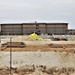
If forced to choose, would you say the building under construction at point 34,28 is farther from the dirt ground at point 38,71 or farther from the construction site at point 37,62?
the dirt ground at point 38,71

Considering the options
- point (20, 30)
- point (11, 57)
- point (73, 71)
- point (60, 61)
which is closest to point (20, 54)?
point (11, 57)

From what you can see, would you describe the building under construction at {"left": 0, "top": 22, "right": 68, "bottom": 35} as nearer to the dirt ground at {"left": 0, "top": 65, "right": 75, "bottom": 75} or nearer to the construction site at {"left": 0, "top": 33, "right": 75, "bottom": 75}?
the construction site at {"left": 0, "top": 33, "right": 75, "bottom": 75}

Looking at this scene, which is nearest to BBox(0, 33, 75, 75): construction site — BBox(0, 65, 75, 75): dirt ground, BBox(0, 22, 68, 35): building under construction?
BBox(0, 65, 75, 75): dirt ground

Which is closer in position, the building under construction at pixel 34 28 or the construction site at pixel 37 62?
the construction site at pixel 37 62

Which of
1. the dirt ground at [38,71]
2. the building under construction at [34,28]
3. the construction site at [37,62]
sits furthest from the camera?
the building under construction at [34,28]

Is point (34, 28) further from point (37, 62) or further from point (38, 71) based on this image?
point (38, 71)

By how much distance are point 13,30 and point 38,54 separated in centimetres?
4270

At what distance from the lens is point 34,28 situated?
60.4 m

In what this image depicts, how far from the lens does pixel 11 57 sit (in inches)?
680

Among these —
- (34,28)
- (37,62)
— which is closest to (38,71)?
(37,62)

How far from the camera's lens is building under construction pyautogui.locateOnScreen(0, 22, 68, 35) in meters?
59.6

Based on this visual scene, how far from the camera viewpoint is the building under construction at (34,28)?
59562mm

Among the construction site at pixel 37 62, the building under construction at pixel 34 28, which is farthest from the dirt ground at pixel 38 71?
the building under construction at pixel 34 28

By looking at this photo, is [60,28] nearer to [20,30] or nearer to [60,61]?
[20,30]
